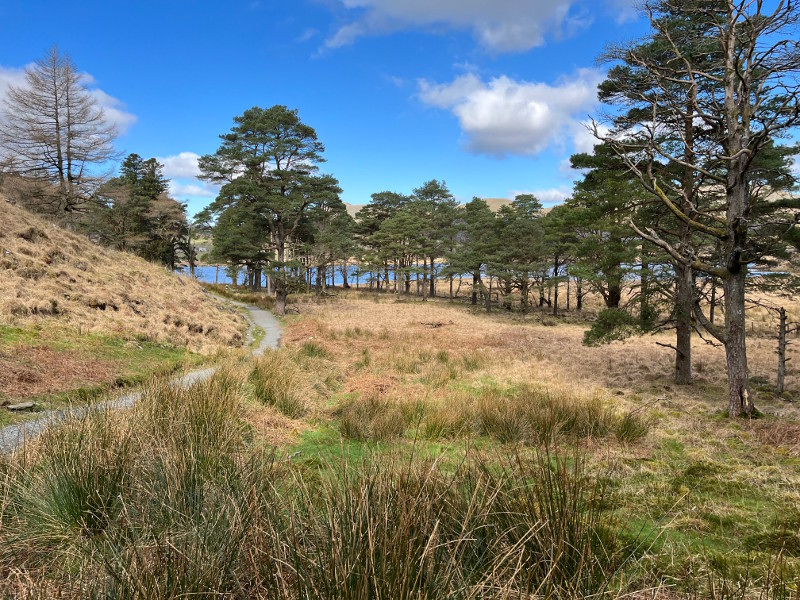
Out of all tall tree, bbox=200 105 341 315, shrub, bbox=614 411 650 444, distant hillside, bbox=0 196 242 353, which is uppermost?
tall tree, bbox=200 105 341 315

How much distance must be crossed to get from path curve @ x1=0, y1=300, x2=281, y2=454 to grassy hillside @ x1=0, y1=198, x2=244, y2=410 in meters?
0.86

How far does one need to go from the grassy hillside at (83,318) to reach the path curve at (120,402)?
2.84 feet

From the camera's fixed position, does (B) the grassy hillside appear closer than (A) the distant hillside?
Yes

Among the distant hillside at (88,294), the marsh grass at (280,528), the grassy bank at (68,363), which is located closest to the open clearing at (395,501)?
the marsh grass at (280,528)

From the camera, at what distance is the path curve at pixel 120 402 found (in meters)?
4.15

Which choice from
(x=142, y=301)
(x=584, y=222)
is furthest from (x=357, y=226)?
(x=584, y=222)

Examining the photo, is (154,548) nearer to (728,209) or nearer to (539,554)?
(539,554)

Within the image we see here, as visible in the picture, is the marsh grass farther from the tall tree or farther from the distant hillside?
the tall tree

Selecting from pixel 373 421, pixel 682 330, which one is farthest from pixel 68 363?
pixel 682 330

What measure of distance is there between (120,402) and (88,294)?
39.6ft

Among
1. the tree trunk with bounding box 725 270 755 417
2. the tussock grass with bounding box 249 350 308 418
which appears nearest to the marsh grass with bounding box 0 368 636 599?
the tussock grass with bounding box 249 350 308 418

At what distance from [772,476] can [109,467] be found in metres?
6.95

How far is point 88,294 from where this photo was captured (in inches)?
587

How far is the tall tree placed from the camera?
95.5 ft
